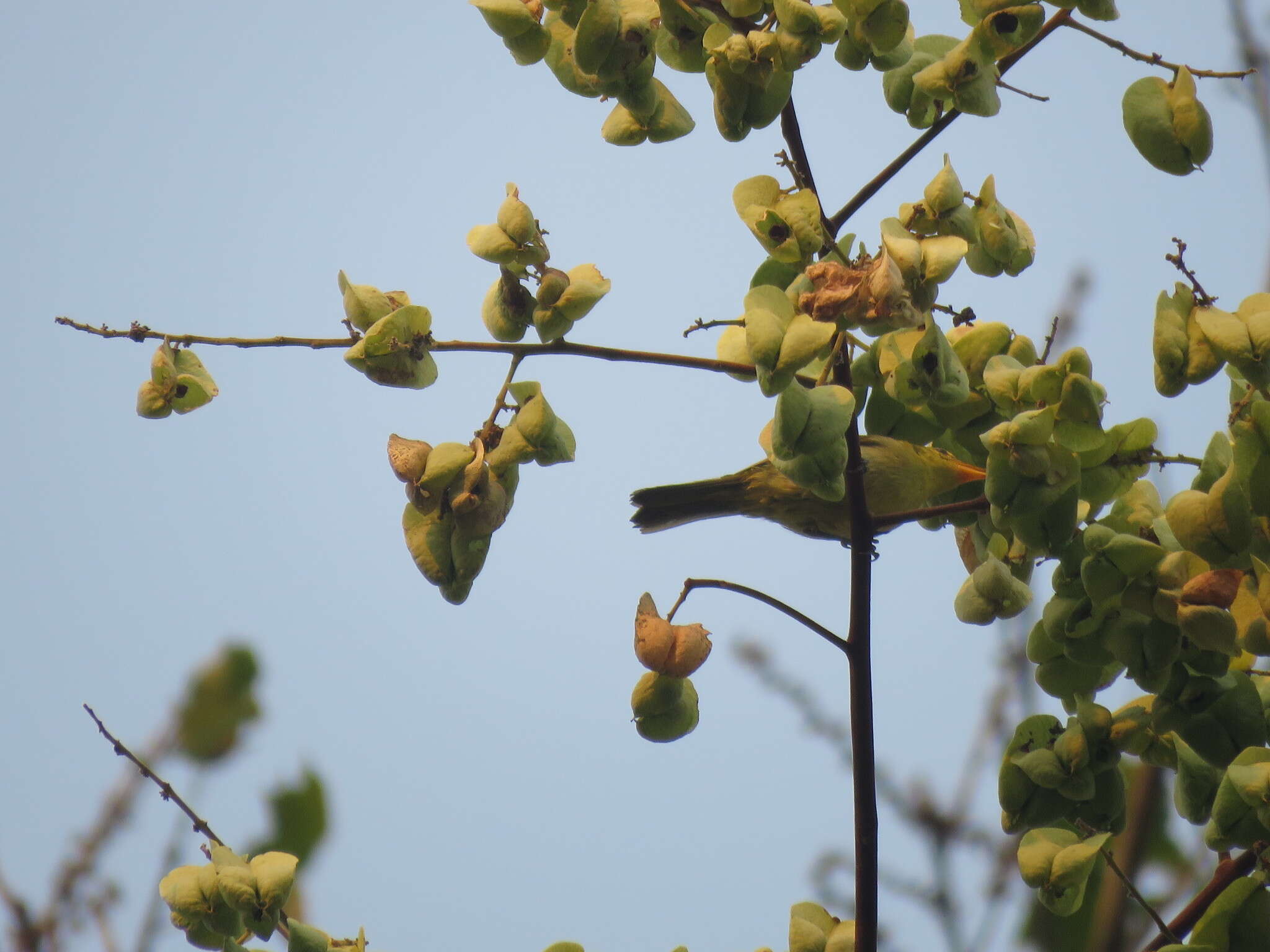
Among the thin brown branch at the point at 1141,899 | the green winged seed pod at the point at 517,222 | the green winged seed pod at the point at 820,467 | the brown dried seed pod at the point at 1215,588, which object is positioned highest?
the green winged seed pod at the point at 517,222

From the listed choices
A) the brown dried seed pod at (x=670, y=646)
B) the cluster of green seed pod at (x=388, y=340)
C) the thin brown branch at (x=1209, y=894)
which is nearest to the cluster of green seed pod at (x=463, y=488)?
the cluster of green seed pod at (x=388, y=340)

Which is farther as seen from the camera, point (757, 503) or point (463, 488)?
point (757, 503)

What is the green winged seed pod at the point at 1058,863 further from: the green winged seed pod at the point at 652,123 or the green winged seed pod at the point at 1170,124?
the green winged seed pod at the point at 652,123

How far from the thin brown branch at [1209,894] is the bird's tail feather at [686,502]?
102 inches

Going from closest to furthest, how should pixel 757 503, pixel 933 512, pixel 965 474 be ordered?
1. pixel 933 512
2. pixel 965 474
3. pixel 757 503

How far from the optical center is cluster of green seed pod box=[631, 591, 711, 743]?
1870 millimetres

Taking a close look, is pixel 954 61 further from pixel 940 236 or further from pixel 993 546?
pixel 993 546

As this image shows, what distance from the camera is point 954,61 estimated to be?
5.99 ft

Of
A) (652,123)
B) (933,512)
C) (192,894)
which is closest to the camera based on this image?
(192,894)

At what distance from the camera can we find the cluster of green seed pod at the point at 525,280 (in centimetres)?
176

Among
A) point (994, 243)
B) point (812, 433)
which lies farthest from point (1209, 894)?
point (994, 243)

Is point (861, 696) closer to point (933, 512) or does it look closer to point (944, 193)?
point (933, 512)

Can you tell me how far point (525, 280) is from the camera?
1825 millimetres

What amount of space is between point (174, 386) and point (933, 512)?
124 cm
